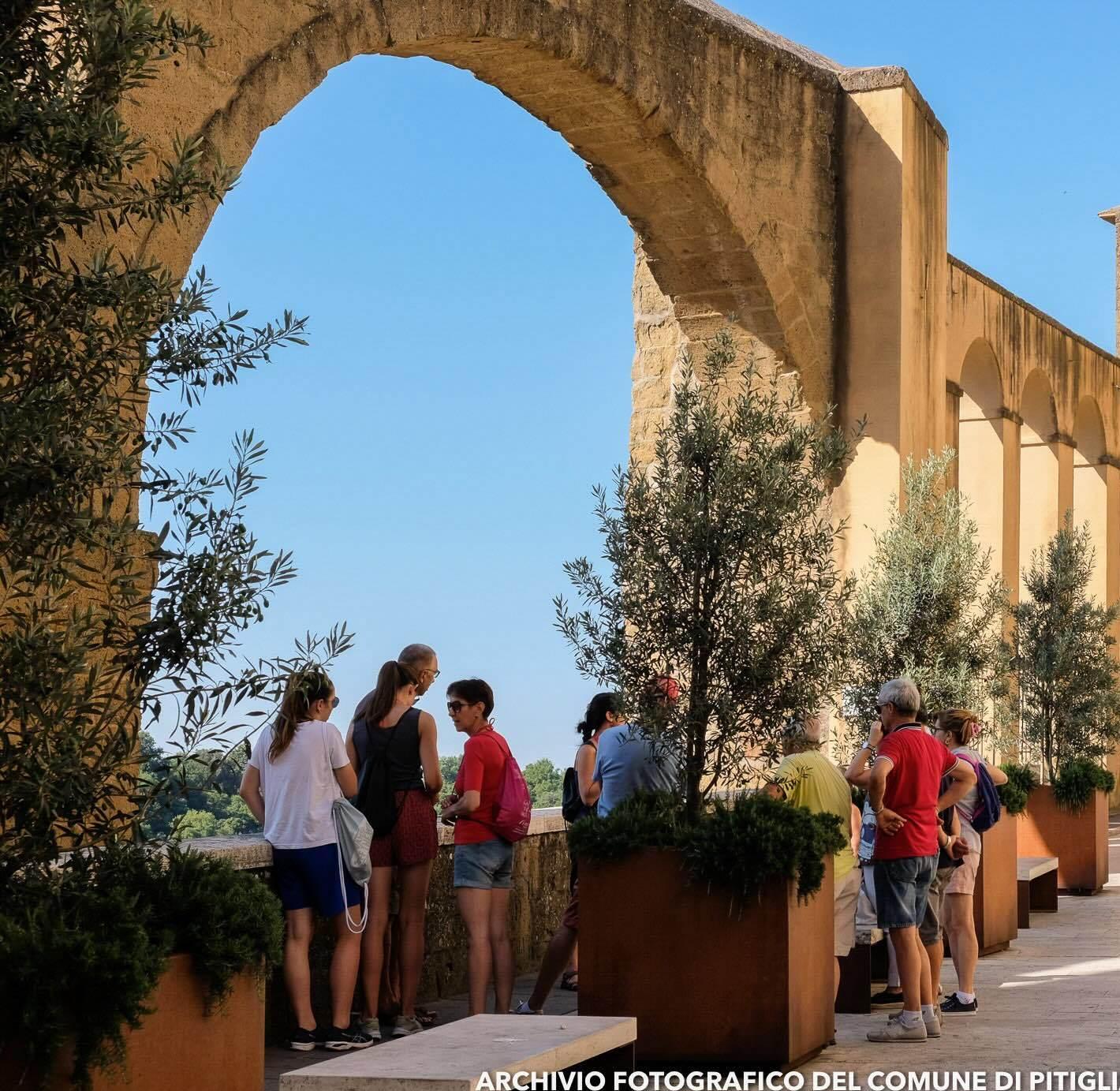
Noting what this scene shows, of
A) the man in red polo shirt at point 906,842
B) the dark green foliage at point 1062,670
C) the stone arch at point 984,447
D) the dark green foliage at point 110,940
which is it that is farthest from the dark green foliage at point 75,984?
the stone arch at point 984,447

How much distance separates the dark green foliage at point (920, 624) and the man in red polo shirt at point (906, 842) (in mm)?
3559

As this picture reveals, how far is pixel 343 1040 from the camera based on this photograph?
264 inches

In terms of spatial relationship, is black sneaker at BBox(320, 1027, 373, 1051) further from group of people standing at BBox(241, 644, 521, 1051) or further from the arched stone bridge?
the arched stone bridge

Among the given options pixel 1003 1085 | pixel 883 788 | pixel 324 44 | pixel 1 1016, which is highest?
pixel 324 44

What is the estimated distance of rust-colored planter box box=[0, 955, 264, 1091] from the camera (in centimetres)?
396

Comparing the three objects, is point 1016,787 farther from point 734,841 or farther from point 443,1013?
point 734,841

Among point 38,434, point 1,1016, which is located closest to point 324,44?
point 38,434

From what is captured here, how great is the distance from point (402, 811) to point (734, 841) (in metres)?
1.43

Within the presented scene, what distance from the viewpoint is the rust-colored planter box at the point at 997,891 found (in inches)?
398

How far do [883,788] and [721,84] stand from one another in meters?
6.66

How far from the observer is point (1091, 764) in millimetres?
14047

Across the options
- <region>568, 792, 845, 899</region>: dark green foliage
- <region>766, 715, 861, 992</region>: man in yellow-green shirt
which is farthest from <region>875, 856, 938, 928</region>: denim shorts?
<region>568, 792, 845, 899</region>: dark green foliage

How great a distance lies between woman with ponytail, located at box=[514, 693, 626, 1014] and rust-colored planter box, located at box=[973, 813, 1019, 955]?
2.72 metres

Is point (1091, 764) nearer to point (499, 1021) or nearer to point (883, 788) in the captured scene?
point (883, 788)
